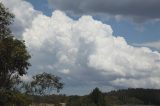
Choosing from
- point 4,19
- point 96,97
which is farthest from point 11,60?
point 96,97

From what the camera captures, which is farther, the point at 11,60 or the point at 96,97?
the point at 96,97

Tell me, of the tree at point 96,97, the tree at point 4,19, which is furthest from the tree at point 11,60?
the tree at point 96,97

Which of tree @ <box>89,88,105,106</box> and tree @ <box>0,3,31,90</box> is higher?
tree @ <box>89,88,105,106</box>

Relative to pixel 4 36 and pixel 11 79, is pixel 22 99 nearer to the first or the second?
pixel 11 79

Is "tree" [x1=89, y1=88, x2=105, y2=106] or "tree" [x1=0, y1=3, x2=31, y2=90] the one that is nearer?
"tree" [x1=0, y1=3, x2=31, y2=90]

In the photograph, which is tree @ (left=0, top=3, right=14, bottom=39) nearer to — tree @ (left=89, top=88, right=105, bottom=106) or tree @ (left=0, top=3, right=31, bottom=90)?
tree @ (left=0, top=3, right=31, bottom=90)

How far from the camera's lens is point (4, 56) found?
50.2 meters

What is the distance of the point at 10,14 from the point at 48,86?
5949cm

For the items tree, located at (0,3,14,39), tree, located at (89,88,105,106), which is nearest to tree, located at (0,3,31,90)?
tree, located at (0,3,14,39)

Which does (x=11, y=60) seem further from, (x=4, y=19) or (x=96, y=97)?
(x=96, y=97)

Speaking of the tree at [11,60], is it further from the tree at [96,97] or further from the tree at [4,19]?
the tree at [96,97]

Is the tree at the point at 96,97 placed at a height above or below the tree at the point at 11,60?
above

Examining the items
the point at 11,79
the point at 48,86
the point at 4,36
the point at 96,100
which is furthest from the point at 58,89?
the point at 4,36

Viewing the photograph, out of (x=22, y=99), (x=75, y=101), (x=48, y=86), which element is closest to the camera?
(x=22, y=99)
